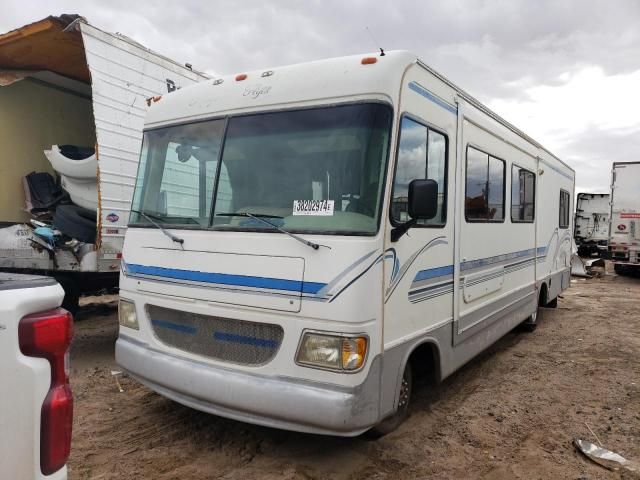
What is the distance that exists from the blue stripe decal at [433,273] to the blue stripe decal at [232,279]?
3.11 ft

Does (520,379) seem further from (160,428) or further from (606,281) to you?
(606,281)

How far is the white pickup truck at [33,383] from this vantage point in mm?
1635

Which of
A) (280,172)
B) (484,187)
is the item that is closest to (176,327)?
(280,172)

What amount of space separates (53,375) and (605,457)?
3750 mm

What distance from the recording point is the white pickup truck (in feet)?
5.36

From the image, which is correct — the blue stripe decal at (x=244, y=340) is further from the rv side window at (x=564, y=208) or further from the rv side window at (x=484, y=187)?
the rv side window at (x=564, y=208)

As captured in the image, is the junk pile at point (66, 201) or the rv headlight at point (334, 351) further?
the junk pile at point (66, 201)

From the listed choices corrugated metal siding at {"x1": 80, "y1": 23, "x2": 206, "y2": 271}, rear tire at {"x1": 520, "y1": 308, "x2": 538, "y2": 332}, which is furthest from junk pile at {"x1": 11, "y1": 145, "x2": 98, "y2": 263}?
rear tire at {"x1": 520, "y1": 308, "x2": 538, "y2": 332}

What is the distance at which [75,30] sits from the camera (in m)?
5.32

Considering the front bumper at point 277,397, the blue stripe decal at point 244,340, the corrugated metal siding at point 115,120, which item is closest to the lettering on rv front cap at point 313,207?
the blue stripe decal at point 244,340

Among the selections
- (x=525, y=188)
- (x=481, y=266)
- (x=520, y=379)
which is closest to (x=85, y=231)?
(x=481, y=266)

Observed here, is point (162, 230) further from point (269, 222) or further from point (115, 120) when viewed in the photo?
point (115, 120)

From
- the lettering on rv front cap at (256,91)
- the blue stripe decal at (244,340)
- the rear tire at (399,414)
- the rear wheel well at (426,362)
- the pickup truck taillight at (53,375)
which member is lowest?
the rear tire at (399,414)

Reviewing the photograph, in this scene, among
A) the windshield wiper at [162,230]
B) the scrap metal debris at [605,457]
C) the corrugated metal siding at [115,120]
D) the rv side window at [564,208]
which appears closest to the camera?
the scrap metal debris at [605,457]
